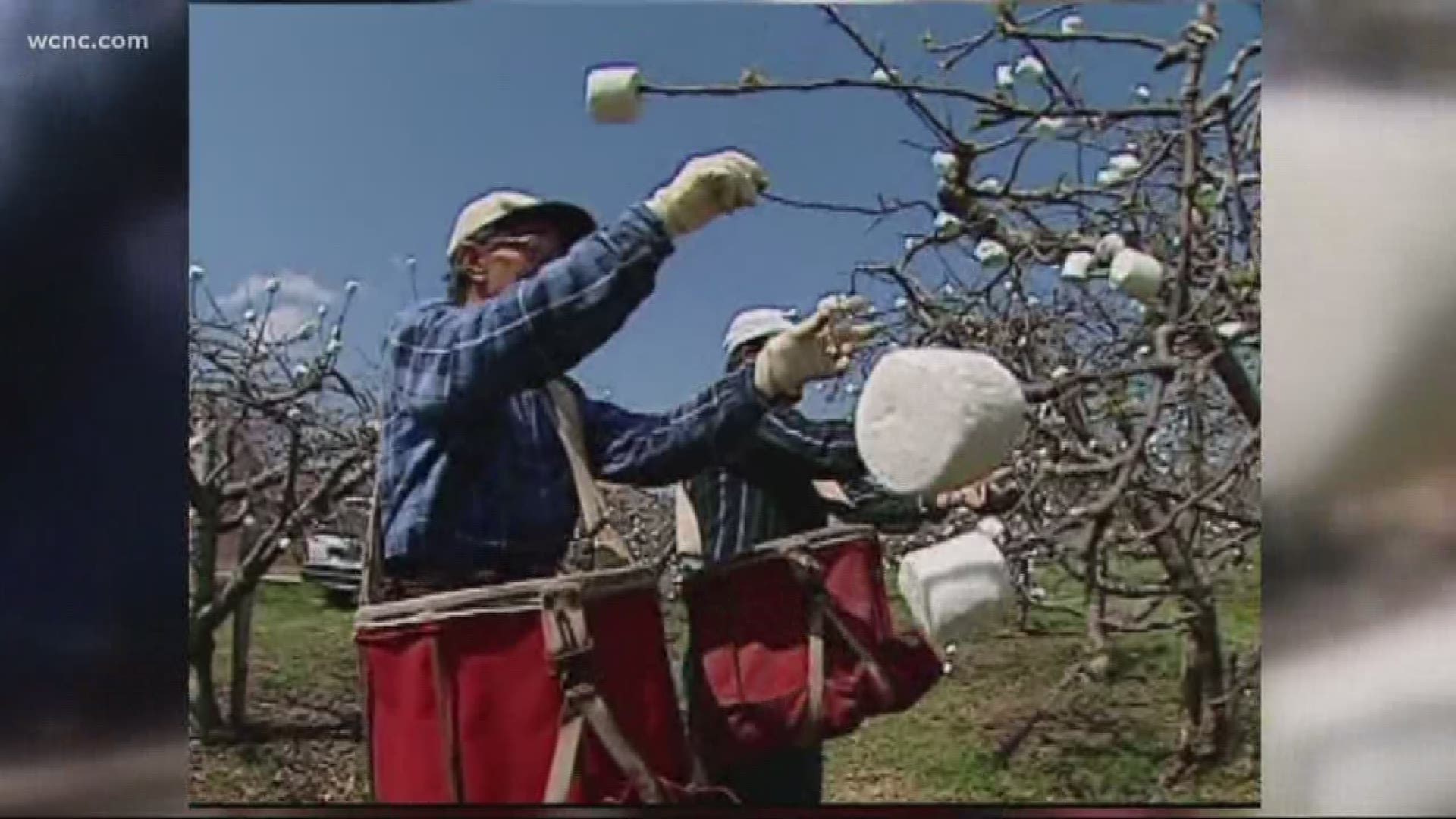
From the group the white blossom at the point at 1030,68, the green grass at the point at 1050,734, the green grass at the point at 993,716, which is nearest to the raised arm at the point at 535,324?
the green grass at the point at 993,716

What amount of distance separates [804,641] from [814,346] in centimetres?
41

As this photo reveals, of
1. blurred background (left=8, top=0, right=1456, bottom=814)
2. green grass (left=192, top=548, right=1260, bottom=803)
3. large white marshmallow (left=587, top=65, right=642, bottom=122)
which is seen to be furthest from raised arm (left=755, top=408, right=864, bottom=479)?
blurred background (left=8, top=0, right=1456, bottom=814)

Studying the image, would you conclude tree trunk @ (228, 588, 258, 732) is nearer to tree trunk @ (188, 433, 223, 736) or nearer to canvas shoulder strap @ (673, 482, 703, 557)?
tree trunk @ (188, 433, 223, 736)

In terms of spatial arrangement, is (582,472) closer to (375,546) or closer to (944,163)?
(375,546)

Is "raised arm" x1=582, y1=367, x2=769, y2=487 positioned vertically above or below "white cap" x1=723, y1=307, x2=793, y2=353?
below

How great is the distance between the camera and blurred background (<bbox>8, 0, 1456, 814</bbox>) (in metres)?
2.35

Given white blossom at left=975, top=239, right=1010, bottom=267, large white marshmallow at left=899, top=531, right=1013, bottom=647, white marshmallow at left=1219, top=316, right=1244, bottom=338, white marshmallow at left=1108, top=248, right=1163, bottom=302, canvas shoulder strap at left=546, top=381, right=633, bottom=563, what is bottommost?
large white marshmallow at left=899, top=531, right=1013, bottom=647

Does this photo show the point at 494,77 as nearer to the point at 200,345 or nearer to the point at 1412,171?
the point at 200,345

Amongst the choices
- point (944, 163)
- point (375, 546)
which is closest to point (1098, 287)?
point (944, 163)

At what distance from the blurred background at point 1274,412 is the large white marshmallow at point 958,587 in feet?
1.22

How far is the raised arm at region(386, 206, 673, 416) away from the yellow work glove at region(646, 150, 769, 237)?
25 millimetres

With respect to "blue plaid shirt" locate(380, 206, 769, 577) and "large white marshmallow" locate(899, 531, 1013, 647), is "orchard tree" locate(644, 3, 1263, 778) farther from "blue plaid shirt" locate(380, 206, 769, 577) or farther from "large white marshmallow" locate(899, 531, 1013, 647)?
"blue plaid shirt" locate(380, 206, 769, 577)

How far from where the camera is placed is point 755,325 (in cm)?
236

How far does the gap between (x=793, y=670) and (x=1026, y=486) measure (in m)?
0.41
